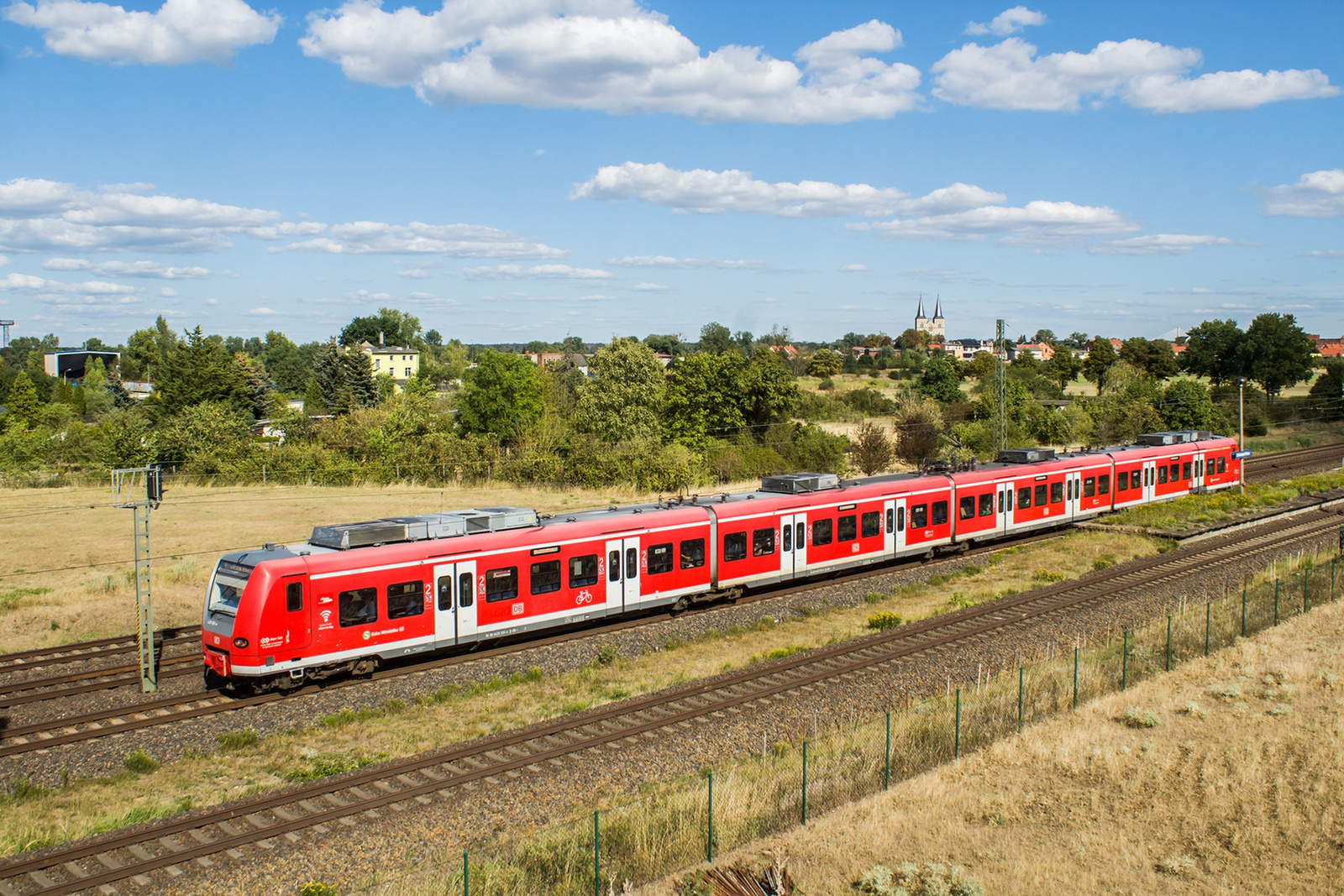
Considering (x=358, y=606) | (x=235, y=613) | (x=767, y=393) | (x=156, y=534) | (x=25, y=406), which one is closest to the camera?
(x=235, y=613)

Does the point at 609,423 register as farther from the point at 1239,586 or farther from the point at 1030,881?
the point at 1030,881

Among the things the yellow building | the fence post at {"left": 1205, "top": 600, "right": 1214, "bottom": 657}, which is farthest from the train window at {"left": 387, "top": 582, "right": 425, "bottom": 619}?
the yellow building

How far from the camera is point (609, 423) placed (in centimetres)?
6631

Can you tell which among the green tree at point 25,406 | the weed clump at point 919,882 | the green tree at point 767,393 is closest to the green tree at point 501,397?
the green tree at point 767,393

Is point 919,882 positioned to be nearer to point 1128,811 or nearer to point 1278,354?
point 1128,811

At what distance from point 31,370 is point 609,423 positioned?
130304mm

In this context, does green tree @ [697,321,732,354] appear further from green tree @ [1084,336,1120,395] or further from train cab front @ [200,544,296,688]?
train cab front @ [200,544,296,688]

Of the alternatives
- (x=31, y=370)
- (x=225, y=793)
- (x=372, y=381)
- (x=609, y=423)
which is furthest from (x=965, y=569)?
(x=31, y=370)

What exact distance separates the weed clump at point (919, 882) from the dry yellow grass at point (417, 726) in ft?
25.8

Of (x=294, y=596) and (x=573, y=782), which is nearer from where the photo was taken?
(x=573, y=782)

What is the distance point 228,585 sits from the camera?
60.2 ft

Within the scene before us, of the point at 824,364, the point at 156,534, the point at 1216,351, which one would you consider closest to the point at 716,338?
the point at 824,364

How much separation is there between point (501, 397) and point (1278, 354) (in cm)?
8497

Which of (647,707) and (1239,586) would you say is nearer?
(647,707)
